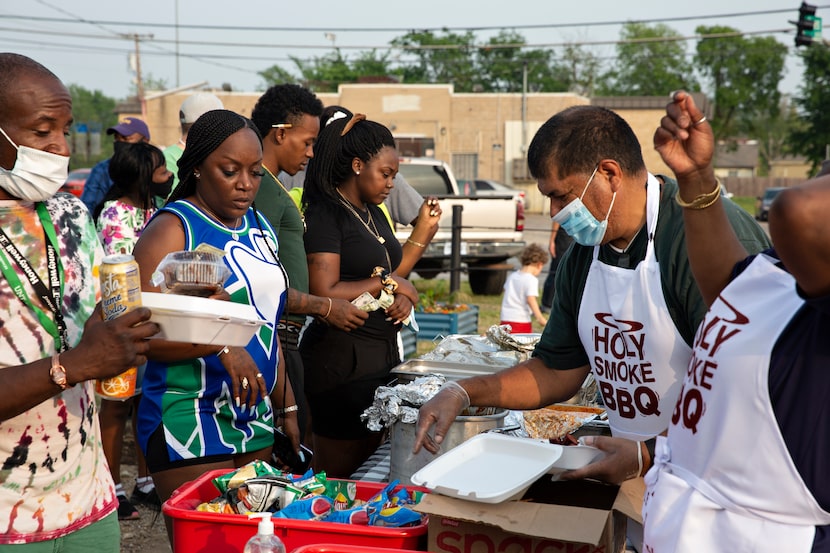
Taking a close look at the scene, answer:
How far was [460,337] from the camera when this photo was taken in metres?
4.92

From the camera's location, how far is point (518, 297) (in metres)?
8.51

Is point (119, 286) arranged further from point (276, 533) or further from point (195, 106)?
point (195, 106)

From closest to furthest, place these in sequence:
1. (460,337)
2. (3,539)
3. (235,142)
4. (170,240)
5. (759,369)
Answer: (759,369)
(3,539)
(170,240)
(235,142)
(460,337)

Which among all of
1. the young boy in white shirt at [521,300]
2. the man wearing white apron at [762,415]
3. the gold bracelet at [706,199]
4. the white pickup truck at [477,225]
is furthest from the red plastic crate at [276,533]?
the white pickup truck at [477,225]

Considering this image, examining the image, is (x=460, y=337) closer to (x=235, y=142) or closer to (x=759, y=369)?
(x=235, y=142)

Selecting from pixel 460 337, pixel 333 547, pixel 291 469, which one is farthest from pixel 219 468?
pixel 460 337

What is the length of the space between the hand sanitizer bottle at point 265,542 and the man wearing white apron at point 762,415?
90cm

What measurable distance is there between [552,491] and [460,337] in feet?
7.99

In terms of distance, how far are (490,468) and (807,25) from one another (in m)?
23.7

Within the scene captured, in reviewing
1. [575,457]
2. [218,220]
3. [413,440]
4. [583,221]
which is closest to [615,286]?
[583,221]

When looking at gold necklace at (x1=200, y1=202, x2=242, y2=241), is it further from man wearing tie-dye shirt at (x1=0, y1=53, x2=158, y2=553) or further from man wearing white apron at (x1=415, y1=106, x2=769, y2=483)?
man wearing white apron at (x1=415, y1=106, x2=769, y2=483)

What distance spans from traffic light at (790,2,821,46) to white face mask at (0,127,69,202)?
24.0 metres

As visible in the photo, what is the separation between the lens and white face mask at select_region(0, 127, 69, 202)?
7.21 feet

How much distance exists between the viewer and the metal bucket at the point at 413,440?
10.2 ft
